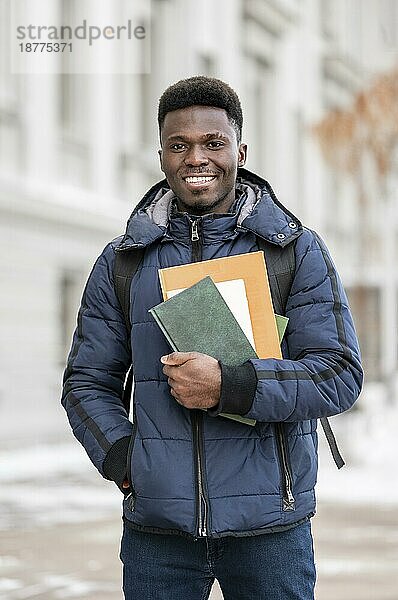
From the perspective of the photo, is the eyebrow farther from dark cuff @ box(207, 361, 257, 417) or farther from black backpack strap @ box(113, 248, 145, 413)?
dark cuff @ box(207, 361, 257, 417)

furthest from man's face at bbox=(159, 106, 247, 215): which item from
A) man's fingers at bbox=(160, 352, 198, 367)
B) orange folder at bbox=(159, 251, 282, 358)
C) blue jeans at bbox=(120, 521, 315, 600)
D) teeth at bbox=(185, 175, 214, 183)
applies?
blue jeans at bbox=(120, 521, 315, 600)

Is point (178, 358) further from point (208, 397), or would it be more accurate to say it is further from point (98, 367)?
point (98, 367)

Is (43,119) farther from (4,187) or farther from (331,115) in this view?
(331,115)

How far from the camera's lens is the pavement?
19.4 feet

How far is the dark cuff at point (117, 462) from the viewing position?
2.49 m

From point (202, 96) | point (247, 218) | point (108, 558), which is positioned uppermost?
point (202, 96)

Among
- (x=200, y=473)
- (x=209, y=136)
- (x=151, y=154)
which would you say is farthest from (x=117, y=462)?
(x=151, y=154)

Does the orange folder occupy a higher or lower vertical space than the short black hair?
lower

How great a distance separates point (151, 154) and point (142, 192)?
0.64m

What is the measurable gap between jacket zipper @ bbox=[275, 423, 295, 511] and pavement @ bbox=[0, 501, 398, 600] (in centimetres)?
336

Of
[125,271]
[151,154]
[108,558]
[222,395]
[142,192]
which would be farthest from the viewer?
[151,154]

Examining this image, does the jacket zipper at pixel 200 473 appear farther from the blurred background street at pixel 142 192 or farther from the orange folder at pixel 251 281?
the blurred background street at pixel 142 192

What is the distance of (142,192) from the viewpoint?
60.8 ft

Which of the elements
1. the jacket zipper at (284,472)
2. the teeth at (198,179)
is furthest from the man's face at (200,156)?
the jacket zipper at (284,472)
